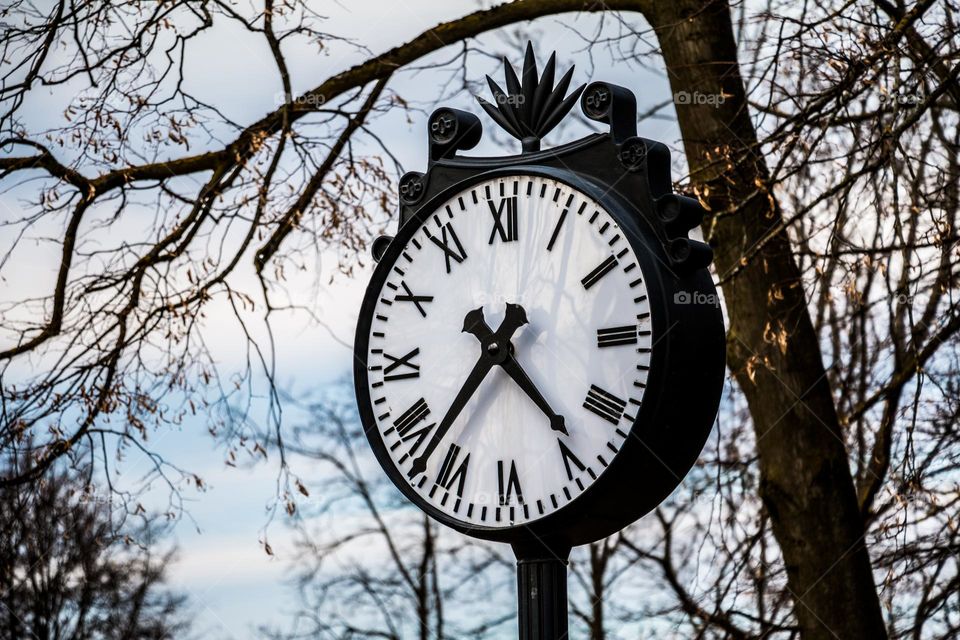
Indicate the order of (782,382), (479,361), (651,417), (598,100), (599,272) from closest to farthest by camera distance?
(651,417)
(599,272)
(479,361)
(598,100)
(782,382)

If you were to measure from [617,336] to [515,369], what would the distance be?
0.26m

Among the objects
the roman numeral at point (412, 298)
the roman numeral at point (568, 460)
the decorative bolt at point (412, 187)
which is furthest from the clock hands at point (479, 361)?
the decorative bolt at point (412, 187)

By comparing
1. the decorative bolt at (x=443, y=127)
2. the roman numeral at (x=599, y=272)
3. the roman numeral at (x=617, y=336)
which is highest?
the decorative bolt at (x=443, y=127)

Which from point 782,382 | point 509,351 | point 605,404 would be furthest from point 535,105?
point 782,382

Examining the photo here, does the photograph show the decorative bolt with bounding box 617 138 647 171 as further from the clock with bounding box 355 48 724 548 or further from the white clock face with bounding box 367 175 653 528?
the white clock face with bounding box 367 175 653 528

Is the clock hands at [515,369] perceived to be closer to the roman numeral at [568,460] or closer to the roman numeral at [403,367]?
the roman numeral at [568,460]

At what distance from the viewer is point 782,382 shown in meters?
6.47

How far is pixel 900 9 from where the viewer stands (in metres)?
6.10

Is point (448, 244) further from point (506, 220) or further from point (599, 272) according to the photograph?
point (599, 272)

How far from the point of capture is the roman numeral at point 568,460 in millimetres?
2789

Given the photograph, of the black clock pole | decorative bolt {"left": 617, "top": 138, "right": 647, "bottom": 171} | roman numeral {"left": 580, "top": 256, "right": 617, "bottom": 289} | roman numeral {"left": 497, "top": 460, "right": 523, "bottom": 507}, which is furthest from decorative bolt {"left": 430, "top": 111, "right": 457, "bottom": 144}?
the black clock pole

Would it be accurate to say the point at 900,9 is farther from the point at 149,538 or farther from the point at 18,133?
the point at 149,538

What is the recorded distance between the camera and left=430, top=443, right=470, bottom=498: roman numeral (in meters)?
2.96

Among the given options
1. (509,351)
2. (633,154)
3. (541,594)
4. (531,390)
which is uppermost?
(633,154)
